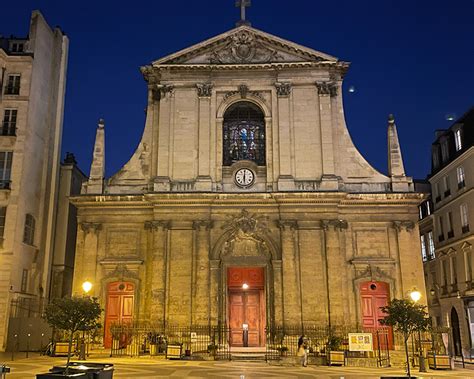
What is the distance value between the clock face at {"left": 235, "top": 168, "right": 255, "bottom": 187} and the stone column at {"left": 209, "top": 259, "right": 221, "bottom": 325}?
14.1 feet

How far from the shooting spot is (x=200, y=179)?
28.0 m

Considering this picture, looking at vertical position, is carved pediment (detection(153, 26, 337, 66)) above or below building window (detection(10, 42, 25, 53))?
below

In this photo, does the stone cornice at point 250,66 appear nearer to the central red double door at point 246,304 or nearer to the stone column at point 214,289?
the stone column at point 214,289

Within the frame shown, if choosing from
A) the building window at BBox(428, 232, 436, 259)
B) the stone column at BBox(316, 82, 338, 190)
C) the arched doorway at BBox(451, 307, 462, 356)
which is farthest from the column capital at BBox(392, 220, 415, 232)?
the building window at BBox(428, 232, 436, 259)

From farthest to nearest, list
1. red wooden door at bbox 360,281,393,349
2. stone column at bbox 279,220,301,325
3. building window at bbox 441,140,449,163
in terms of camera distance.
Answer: building window at bbox 441,140,449,163 < red wooden door at bbox 360,281,393,349 < stone column at bbox 279,220,301,325

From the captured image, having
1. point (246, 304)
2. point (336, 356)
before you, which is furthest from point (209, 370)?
point (246, 304)

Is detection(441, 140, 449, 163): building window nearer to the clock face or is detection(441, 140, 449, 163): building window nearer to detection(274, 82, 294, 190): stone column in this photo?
detection(274, 82, 294, 190): stone column

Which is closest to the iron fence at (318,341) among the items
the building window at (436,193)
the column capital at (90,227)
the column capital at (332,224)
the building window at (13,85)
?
the column capital at (332,224)

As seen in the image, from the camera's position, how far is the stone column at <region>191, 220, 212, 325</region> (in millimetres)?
26141

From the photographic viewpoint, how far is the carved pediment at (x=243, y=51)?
29500 millimetres

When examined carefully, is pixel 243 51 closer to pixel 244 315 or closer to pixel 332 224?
pixel 332 224

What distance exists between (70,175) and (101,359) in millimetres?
14068

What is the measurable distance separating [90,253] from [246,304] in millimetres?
8560

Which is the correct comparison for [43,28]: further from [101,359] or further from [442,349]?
[442,349]
